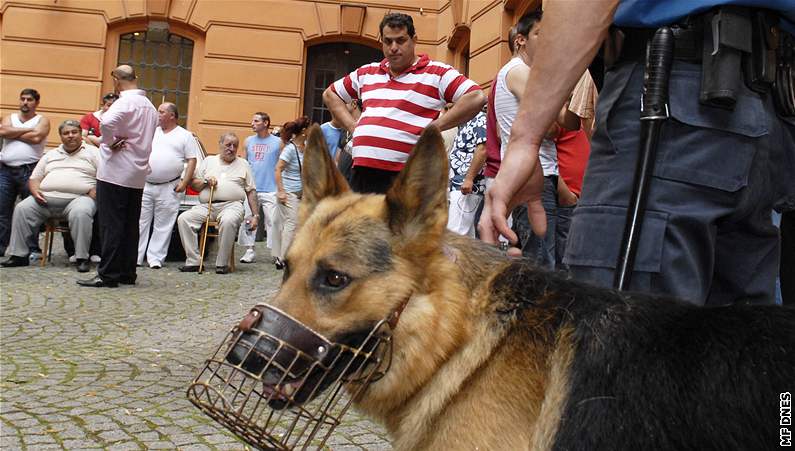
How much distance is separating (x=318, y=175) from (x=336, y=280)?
489 mm

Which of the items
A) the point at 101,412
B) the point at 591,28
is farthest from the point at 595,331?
the point at 101,412

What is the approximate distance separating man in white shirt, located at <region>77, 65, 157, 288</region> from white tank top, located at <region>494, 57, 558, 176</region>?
15.1 feet

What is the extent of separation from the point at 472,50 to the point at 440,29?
2412 mm

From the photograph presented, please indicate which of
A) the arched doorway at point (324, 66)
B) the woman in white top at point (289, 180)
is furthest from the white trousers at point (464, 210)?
the arched doorway at point (324, 66)

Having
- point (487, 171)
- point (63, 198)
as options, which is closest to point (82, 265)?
point (63, 198)

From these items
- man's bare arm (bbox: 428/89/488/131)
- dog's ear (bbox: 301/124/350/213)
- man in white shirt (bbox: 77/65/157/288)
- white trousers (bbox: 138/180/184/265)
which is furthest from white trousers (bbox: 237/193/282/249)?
dog's ear (bbox: 301/124/350/213)

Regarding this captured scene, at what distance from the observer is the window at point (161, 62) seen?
58.6 ft

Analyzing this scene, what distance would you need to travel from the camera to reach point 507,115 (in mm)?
5500

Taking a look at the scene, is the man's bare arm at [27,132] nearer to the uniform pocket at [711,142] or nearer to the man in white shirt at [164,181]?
the man in white shirt at [164,181]

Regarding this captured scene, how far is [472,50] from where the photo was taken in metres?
15.5

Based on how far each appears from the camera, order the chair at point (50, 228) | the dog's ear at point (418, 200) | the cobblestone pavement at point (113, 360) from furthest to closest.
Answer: the chair at point (50, 228) → the cobblestone pavement at point (113, 360) → the dog's ear at point (418, 200)

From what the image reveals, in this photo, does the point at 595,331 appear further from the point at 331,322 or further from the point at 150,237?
the point at 150,237

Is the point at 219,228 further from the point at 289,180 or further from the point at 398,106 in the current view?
the point at 398,106

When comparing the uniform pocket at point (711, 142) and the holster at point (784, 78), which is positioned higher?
the holster at point (784, 78)
